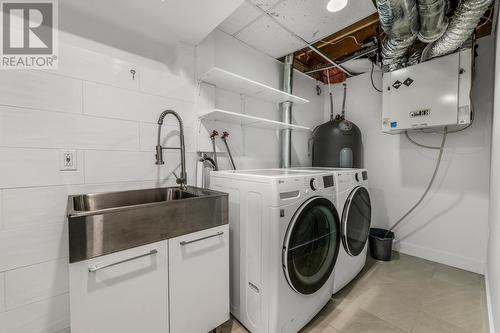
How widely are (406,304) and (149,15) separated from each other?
2769mm

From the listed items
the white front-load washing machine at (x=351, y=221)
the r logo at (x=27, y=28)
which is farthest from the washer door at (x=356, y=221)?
the r logo at (x=27, y=28)

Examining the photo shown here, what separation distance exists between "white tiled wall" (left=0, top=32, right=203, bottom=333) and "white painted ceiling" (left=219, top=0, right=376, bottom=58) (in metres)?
0.89

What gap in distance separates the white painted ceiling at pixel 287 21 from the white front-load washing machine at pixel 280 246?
4.23 feet

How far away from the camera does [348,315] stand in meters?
1.51

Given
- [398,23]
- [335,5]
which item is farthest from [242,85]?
[398,23]

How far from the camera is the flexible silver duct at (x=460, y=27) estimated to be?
1.30 m

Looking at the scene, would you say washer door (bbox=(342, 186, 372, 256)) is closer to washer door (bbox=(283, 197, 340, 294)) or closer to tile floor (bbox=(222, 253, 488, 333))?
washer door (bbox=(283, 197, 340, 294))

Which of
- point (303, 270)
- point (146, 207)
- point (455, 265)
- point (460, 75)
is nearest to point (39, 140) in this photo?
point (146, 207)

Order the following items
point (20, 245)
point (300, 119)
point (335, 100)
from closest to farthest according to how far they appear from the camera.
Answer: point (20, 245) < point (300, 119) < point (335, 100)

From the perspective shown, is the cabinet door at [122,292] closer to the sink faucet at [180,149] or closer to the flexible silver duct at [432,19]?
the sink faucet at [180,149]

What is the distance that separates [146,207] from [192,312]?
661 millimetres

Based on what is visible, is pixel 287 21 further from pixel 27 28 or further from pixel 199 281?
pixel 199 281

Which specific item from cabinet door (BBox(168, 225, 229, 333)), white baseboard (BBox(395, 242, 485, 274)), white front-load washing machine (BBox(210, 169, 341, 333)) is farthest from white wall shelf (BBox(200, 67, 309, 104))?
white baseboard (BBox(395, 242, 485, 274))

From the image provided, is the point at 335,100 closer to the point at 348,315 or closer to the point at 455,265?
the point at 455,265
